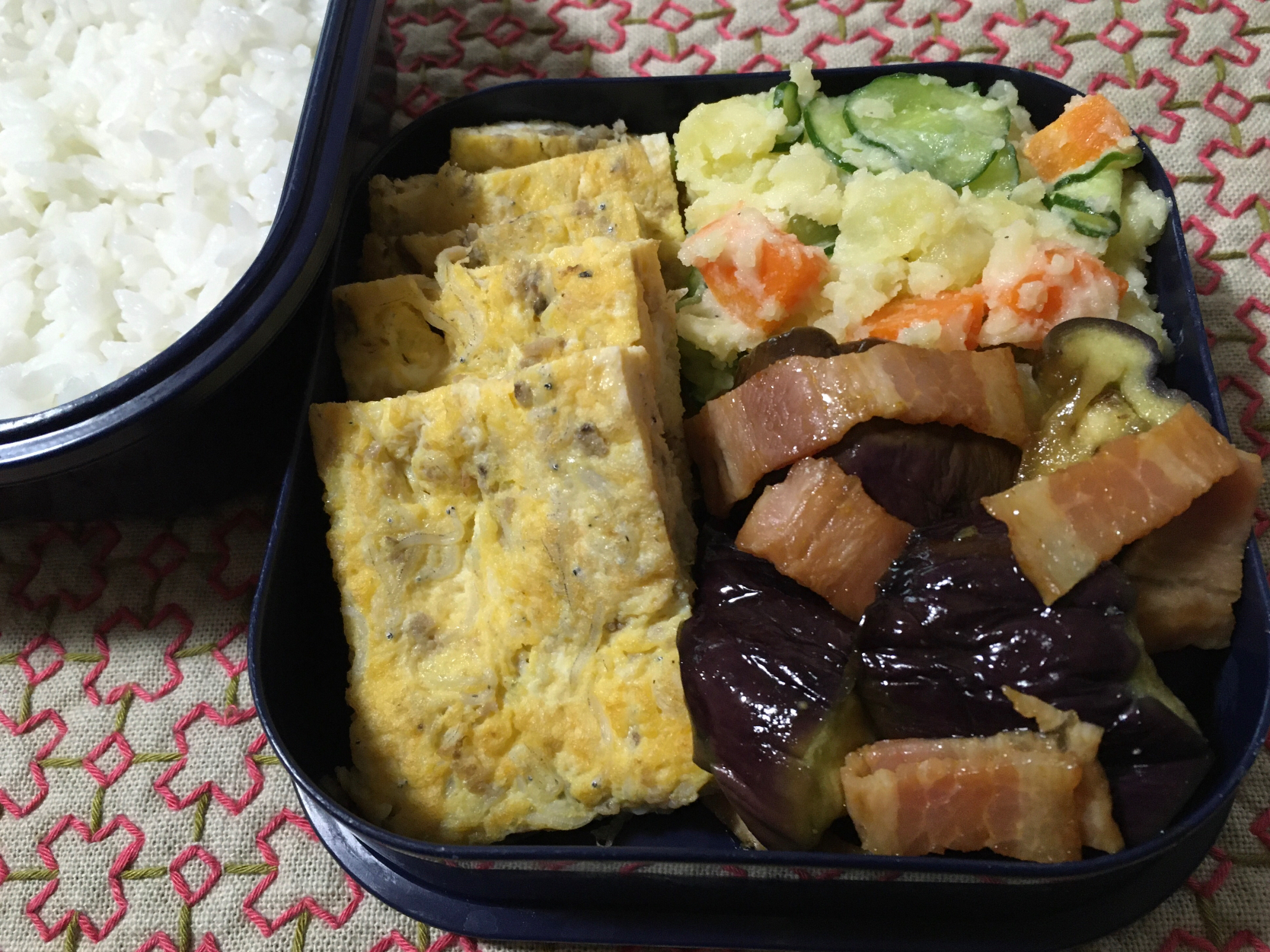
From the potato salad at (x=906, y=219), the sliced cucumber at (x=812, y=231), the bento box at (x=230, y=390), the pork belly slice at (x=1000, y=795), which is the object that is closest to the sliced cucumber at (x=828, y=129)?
the potato salad at (x=906, y=219)

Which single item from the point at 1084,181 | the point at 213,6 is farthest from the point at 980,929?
the point at 213,6

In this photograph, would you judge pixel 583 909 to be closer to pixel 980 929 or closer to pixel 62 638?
pixel 980 929

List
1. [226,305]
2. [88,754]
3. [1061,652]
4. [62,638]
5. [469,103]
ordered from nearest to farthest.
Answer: [1061,652], [226,305], [88,754], [62,638], [469,103]

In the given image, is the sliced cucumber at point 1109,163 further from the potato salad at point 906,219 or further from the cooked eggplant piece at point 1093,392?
the cooked eggplant piece at point 1093,392

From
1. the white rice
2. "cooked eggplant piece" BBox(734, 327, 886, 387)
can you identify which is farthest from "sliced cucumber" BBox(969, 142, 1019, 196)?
the white rice

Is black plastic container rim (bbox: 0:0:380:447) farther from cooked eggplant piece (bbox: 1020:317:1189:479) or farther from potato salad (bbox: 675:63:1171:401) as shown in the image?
cooked eggplant piece (bbox: 1020:317:1189:479)

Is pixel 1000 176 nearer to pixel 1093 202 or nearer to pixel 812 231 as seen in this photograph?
pixel 1093 202

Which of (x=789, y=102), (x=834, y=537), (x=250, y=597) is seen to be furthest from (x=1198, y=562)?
(x=250, y=597)
